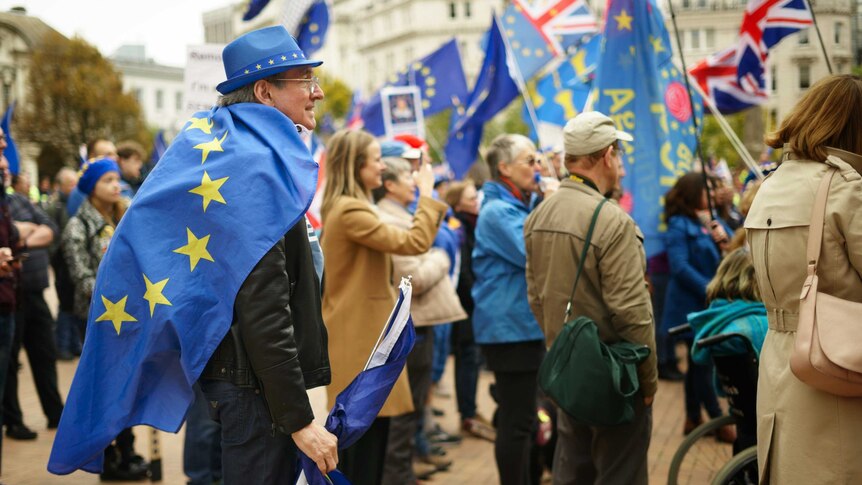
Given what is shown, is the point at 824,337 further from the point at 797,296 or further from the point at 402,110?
the point at 402,110

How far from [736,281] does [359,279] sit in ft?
6.37

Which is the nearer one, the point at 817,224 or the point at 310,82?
the point at 817,224

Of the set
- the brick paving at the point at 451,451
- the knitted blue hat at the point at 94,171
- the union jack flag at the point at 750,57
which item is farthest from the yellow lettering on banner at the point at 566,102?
the knitted blue hat at the point at 94,171

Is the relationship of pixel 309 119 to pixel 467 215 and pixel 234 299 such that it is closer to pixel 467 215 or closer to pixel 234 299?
pixel 234 299

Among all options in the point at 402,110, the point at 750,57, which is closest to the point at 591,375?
the point at 750,57

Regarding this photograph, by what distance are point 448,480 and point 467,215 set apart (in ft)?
8.18

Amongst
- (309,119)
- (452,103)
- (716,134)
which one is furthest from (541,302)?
(716,134)

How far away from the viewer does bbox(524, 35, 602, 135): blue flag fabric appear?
1048 centimetres

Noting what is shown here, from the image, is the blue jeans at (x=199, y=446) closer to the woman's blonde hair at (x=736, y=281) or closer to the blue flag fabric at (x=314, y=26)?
the woman's blonde hair at (x=736, y=281)

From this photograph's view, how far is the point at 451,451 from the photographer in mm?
7250

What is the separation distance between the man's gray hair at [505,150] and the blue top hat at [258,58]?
2.59 meters

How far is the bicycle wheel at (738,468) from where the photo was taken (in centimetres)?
424

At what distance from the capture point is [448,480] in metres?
6.39

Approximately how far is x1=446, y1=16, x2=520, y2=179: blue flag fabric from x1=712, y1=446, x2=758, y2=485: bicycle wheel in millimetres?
6616
